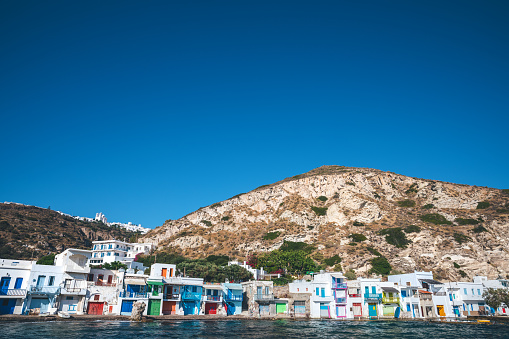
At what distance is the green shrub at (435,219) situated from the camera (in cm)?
10671

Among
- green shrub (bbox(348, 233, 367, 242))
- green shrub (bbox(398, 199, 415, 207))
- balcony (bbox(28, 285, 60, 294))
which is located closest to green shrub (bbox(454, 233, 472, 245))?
green shrub (bbox(348, 233, 367, 242))

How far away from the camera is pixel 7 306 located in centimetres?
4638

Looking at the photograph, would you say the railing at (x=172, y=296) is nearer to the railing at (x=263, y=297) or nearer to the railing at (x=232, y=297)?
the railing at (x=232, y=297)

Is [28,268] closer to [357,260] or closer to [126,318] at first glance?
[126,318]

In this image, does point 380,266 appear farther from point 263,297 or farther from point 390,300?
point 263,297

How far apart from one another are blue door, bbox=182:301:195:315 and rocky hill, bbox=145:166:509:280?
43.7 m

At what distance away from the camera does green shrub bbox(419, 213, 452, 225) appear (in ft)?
350

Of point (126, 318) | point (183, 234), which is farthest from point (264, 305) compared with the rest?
point (183, 234)

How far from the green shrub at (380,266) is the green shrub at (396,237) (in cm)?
1120

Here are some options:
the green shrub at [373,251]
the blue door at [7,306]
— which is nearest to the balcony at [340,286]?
the green shrub at [373,251]

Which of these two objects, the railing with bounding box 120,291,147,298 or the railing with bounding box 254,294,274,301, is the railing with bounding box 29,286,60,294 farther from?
the railing with bounding box 254,294,274,301

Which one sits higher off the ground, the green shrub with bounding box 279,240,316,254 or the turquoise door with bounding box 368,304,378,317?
the green shrub with bounding box 279,240,316,254

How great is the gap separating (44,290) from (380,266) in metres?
68.8

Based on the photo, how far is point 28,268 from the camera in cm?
4928
